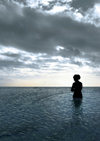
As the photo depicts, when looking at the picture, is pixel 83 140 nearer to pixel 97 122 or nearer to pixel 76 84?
pixel 97 122

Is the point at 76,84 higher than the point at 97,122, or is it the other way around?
the point at 76,84

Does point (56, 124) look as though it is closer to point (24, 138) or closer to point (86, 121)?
point (86, 121)

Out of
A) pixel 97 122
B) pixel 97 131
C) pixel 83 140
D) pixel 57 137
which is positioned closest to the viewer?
pixel 83 140

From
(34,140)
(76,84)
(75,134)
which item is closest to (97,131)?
(75,134)

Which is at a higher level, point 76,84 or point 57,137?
point 76,84

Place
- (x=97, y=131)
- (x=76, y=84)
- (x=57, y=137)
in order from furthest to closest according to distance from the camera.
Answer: (x=76, y=84) → (x=97, y=131) → (x=57, y=137)

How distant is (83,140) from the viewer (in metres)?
11.3

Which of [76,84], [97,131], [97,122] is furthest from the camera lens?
[76,84]

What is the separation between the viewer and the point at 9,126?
596 inches

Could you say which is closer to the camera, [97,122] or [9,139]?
[9,139]

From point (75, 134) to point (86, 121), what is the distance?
4394mm

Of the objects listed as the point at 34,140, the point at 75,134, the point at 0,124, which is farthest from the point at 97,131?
the point at 0,124

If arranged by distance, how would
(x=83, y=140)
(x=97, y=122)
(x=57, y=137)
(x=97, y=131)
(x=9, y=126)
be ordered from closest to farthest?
(x=83, y=140) < (x=57, y=137) < (x=97, y=131) < (x=9, y=126) < (x=97, y=122)

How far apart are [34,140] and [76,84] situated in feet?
65.8
